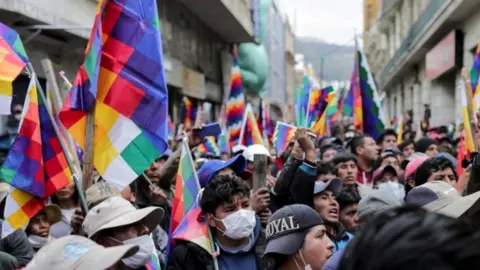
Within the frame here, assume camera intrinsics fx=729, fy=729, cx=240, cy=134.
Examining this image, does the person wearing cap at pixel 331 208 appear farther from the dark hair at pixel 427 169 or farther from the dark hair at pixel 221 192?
the dark hair at pixel 427 169

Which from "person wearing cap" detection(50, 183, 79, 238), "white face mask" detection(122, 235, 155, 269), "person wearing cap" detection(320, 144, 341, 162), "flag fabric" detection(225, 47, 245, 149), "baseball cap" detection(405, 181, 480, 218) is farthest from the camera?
"flag fabric" detection(225, 47, 245, 149)

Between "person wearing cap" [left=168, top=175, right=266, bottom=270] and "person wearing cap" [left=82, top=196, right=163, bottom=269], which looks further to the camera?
"person wearing cap" [left=168, top=175, right=266, bottom=270]

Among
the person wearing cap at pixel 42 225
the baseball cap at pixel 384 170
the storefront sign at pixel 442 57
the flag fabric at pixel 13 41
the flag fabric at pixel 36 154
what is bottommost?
the person wearing cap at pixel 42 225

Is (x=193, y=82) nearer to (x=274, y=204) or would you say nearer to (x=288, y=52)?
(x=274, y=204)

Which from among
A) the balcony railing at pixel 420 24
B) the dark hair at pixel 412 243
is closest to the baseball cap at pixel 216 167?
the dark hair at pixel 412 243

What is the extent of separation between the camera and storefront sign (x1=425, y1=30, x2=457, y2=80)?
66.1 ft

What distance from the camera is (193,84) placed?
83.1ft

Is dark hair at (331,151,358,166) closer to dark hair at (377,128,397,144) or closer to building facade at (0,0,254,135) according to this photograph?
dark hair at (377,128,397,144)

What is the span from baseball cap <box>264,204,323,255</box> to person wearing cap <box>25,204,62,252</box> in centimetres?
179

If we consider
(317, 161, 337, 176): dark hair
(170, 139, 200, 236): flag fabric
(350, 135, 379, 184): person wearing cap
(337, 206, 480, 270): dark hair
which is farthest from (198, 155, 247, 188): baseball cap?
(337, 206, 480, 270): dark hair

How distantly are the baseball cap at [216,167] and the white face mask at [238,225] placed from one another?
1028 millimetres

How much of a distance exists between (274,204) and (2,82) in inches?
76.7

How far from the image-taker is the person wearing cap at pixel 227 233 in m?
4.04

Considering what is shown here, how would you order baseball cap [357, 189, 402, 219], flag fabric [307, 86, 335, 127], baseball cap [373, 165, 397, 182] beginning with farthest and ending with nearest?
flag fabric [307, 86, 335, 127], baseball cap [373, 165, 397, 182], baseball cap [357, 189, 402, 219]
